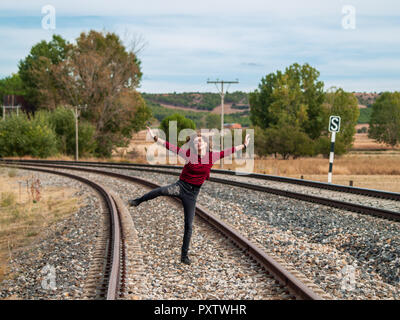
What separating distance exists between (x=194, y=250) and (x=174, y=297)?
79.9 inches

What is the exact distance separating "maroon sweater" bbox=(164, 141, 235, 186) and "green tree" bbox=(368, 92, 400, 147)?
82852 mm

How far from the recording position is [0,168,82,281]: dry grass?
368 inches

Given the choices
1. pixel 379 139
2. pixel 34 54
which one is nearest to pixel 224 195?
pixel 34 54

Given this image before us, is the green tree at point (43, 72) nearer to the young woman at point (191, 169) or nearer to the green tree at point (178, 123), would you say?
the green tree at point (178, 123)

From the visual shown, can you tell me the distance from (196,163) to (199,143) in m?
0.33

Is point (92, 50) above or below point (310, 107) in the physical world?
above

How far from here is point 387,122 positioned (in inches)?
3162

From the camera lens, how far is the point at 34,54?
233 ft

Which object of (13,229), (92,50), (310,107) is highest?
(92,50)

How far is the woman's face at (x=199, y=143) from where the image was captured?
6145 mm

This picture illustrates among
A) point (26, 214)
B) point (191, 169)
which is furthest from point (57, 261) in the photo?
point (26, 214)

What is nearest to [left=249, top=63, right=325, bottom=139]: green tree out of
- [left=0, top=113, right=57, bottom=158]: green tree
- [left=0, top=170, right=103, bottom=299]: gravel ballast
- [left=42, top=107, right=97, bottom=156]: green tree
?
[left=42, top=107, right=97, bottom=156]: green tree

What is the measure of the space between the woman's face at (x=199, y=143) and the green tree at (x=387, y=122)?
83048 millimetres

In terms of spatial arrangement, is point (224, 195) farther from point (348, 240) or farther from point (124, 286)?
point (124, 286)
